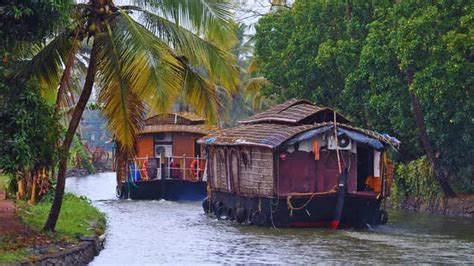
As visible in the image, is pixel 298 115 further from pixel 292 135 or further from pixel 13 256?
pixel 13 256

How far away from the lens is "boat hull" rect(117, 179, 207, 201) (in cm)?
3128

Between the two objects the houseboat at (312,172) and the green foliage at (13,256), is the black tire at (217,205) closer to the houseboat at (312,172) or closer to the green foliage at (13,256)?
the houseboat at (312,172)

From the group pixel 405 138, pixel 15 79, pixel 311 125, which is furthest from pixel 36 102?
pixel 405 138

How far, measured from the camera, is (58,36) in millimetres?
14625

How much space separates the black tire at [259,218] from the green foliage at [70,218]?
367 centimetres

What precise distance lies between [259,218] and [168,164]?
34.2ft

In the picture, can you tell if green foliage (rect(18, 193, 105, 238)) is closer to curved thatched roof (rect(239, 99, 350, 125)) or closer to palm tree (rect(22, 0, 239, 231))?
palm tree (rect(22, 0, 239, 231))

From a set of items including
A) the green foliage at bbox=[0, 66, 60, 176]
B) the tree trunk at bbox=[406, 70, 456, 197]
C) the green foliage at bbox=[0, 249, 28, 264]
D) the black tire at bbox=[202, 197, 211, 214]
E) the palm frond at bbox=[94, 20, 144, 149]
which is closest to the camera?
the green foliage at bbox=[0, 249, 28, 264]

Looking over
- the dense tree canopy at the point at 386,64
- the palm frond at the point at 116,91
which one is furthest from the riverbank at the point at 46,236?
the dense tree canopy at the point at 386,64

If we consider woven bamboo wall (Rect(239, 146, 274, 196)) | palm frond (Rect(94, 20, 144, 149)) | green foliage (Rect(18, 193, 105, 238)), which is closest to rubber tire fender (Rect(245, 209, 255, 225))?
woven bamboo wall (Rect(239, 146, 274, 196))

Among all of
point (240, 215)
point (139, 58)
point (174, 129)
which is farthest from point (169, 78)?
point (174, 129)

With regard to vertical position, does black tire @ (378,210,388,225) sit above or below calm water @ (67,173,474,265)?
above

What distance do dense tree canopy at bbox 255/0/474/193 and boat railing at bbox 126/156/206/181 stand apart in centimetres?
373

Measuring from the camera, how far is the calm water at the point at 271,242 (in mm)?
17016
